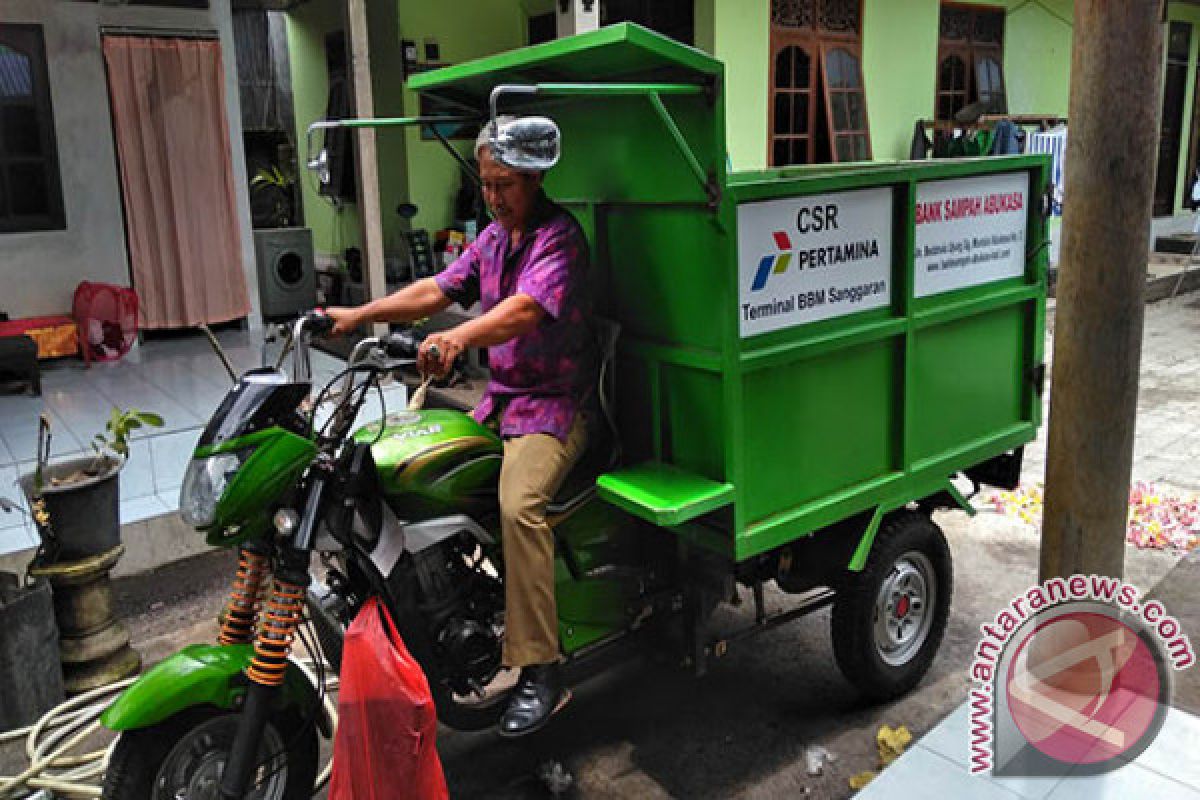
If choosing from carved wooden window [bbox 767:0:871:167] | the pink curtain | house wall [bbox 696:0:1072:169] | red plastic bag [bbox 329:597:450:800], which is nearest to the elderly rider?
red plastic bag [bbox 329:597:450:800]

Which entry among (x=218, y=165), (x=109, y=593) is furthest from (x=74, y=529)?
(x=218, y=165)

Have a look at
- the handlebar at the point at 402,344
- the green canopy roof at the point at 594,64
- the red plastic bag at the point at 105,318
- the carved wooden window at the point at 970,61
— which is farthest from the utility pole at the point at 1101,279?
the carved wooden window at the point at 970,61

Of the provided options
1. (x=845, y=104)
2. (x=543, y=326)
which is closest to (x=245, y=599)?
(x=543, y=326)

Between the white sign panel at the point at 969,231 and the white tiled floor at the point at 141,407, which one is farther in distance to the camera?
the white tiled floor at the point at 141,407

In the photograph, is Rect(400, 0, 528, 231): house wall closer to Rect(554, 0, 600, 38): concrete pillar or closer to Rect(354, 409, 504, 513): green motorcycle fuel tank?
Rect(554, 0, 600, 38): concrete pillar

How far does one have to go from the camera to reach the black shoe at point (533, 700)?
3.07 meters

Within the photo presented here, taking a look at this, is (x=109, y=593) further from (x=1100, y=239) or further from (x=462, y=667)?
(x=1100, y=239)

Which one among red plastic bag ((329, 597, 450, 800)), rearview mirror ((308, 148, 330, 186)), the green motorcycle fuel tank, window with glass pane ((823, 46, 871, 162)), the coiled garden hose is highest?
window with glass pane ((823, 46, 871, 162))

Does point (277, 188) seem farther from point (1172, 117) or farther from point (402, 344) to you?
point (1172, 117)

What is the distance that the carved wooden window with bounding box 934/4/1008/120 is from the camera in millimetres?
12398

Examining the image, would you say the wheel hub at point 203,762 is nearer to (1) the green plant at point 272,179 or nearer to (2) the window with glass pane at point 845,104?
(2) the window with glass pane at point 845,104

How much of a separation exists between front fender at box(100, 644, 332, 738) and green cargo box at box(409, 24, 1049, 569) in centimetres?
116

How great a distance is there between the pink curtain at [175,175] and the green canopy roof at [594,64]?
20.1 feet

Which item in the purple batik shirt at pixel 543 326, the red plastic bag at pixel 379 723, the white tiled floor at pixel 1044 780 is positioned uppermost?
the purple batik shirt at pixel 543 326
